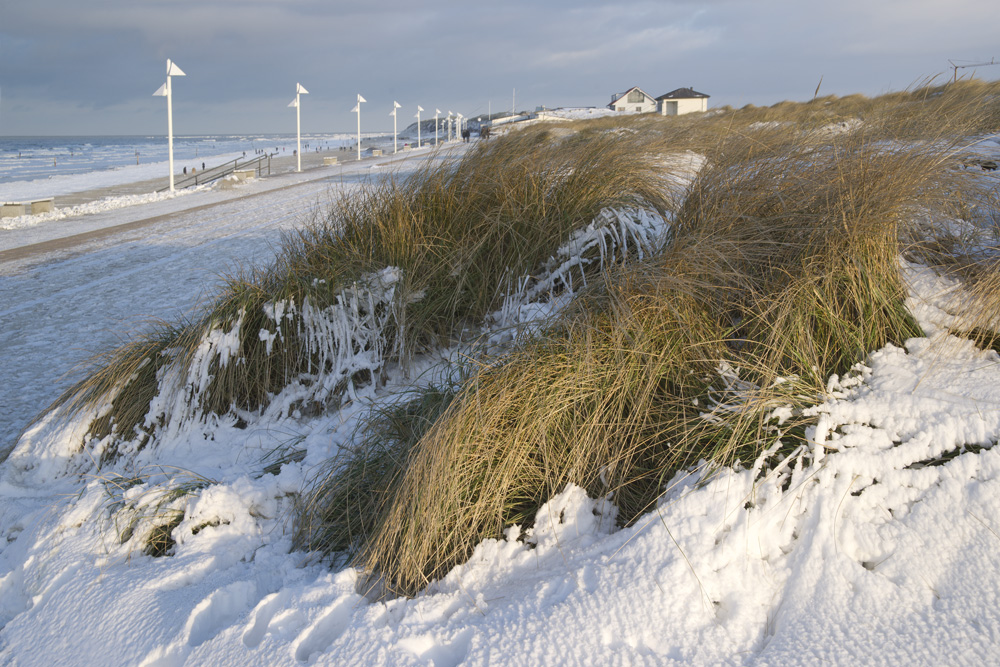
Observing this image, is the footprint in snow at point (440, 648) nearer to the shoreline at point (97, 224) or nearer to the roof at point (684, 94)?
the shoreline at point (97, 224)

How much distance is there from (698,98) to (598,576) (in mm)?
59637

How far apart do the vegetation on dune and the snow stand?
0.13 meters

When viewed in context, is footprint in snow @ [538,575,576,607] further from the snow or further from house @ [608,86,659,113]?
house @ [608,86,659,113]

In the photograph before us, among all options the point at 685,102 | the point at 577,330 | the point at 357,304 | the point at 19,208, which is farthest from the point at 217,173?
the point at 685,102

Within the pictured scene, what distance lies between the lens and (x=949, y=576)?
74.1 inches

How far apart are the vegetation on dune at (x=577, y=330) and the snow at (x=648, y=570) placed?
0.43ft

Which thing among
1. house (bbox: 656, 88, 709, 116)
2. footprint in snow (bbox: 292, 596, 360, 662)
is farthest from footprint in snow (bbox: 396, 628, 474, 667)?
house (bbox: 656, 88, 709, 116)

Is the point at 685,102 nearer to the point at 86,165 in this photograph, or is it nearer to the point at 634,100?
the point at 634,100

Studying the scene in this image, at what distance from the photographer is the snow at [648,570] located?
1855mm

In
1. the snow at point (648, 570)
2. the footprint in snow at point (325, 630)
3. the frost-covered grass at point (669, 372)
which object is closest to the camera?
the snow at point (648, 570)

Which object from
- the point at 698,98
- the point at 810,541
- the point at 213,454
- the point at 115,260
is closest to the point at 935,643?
the point at 810,541

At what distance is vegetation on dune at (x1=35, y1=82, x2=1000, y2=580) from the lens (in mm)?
2369

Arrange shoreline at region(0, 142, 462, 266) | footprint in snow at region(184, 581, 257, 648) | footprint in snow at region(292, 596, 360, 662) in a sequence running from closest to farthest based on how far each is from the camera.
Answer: footprint in snow at region(292, 596, 360, 662)
footprint in snow at region(184, 581, 257, 648)
shoreline at region(0, 142, 462, 266)

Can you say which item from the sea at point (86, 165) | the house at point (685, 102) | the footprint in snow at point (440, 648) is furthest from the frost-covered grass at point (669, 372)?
the house at point (685, 102)
